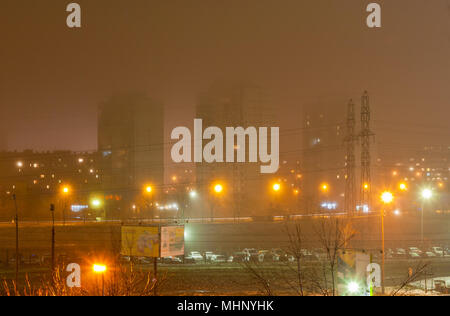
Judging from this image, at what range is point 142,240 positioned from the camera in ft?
68.9

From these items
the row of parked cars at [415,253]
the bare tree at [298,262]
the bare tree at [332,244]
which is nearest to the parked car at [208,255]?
the bare tree at [298,262]

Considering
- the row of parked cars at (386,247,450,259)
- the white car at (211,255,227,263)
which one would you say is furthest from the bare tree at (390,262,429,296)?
the white car at (211,255,227,263)

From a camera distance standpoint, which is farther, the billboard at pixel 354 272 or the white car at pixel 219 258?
the white car at pixel 219 258

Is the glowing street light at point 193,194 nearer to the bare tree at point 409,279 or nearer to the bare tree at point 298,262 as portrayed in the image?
the bare tree at point 298,262

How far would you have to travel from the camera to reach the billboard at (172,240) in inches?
830

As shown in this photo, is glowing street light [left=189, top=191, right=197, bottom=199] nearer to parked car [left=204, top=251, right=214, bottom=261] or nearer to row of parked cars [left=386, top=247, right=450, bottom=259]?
parked car [left=204, top=251, right=214, bottom=261]

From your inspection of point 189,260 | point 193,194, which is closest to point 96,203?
point 193,194

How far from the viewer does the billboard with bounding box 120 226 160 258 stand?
20.8 meters

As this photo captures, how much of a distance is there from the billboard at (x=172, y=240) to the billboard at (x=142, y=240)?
1.39 ft

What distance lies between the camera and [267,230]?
37562mm

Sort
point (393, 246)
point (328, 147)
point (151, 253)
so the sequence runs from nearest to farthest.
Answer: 1. point (151, 253)
2. point (393, 246)
3. point (328, 147)
